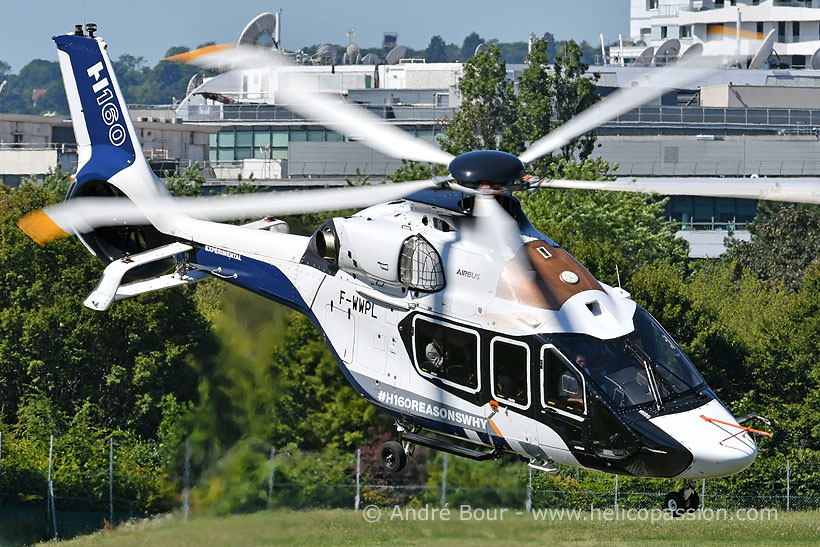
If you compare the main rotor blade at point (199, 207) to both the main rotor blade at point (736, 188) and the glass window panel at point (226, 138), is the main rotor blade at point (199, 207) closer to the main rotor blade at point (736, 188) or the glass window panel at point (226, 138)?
the main rotor blade at point (736, 188)

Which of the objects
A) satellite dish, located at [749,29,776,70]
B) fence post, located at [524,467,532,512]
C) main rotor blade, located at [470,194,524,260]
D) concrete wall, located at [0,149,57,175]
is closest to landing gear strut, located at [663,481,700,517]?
main rotor blade, located at [470,194,524,260]

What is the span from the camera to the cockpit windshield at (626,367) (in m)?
21.0

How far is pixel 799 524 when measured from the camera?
41.9 metres

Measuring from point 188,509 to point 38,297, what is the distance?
1843 centimetres

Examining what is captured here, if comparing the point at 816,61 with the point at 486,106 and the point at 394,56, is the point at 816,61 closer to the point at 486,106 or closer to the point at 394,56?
the point at 394,56

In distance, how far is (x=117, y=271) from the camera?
28.0 m

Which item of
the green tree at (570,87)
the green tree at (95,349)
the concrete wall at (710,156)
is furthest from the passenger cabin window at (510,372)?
the concrete wall at (710,156)

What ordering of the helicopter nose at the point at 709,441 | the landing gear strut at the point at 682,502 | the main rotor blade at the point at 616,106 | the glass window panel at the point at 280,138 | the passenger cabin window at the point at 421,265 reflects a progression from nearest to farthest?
the helicopter nose at the point at 709,441 < the landing gear strut at the point at 682,502 < the passenger cabin window at the point at 421,265 < the main rotor blade at the point at 616,106 < the glass window panel at the point at 280,138

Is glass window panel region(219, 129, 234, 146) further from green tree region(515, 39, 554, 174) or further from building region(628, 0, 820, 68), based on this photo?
building region(628, 0, 820, 68)

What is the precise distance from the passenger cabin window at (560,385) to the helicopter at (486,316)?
0.02 metres

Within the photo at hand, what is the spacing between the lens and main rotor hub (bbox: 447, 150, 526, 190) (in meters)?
21.1

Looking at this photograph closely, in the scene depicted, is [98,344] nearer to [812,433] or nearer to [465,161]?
[812,433]

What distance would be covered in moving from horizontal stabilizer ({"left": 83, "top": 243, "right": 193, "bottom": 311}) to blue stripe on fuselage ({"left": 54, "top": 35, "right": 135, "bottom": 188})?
2972 mm

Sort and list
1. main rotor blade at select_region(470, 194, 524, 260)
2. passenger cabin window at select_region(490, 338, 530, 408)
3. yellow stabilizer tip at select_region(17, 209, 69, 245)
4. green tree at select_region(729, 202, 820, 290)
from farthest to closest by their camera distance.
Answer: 1. green tree at select_region(729, 202, 820, 290)
2. yellow stabilizer tip at select_region(17, 209, 69, 245)
3. main rotor blade at select_region(470, 194, 524, 260)
4. passenger cabin window at select_region(490, 338, 530, 408)
